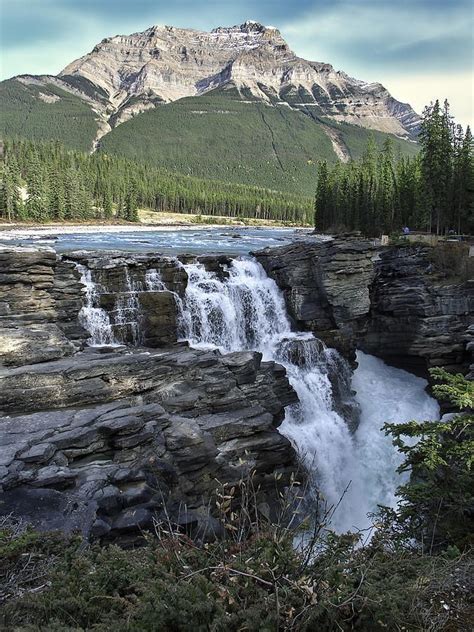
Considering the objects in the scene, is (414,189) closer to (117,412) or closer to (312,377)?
(312,377)

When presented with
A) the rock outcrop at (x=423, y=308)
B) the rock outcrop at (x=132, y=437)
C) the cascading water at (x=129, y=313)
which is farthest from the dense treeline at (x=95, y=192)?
the rock outcrop at (x=132, y=437)

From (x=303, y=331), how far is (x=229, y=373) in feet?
39.6

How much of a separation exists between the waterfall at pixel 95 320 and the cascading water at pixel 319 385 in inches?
180

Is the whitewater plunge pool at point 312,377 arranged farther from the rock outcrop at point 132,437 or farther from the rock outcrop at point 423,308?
the rock outcrop at point 132,437

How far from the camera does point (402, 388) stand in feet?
106

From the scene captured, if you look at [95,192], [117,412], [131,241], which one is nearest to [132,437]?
[117,412]

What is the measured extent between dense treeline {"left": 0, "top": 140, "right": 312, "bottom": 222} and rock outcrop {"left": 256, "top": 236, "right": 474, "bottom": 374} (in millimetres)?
67558

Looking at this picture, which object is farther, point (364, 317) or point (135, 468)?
point (364, 317)

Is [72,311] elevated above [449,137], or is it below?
below

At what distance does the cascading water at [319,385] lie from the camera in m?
22.3

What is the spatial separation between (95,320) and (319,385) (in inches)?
533

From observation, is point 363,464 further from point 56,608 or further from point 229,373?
point 56,608

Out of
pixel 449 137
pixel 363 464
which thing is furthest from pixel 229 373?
pixel 449 137

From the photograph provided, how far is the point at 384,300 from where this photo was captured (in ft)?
115
